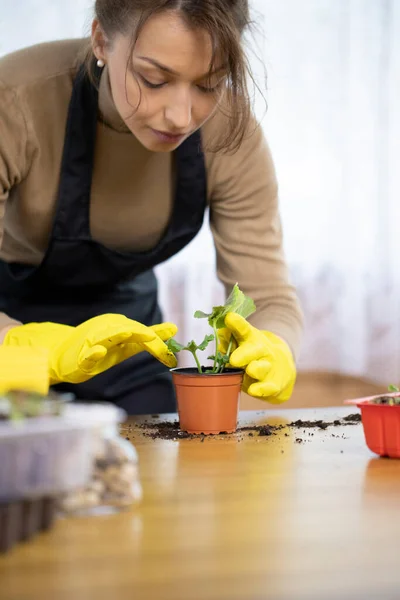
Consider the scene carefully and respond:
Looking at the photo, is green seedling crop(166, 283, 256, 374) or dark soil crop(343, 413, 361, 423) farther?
dark soil crop(343, 413, 361, 423)

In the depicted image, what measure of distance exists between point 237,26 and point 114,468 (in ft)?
2.90

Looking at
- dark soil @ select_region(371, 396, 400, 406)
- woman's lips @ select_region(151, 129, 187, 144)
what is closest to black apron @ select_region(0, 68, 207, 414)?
woman's lips @ select_region(151, 129, 187, 144)

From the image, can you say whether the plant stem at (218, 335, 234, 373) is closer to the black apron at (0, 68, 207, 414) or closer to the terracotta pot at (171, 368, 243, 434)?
the terracotta pot at (171, 368, 243, 434)

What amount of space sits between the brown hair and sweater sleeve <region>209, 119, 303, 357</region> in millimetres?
188

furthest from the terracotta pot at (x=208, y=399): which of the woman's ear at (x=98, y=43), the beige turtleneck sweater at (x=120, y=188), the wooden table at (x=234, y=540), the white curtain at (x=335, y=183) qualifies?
the white curtain at (x=335, y=183)

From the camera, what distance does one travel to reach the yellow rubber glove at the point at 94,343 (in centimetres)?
122

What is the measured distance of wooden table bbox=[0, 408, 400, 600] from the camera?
0.56 m

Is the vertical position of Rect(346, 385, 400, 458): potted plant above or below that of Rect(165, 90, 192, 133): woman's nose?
below

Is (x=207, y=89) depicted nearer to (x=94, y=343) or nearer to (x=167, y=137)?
(x=167, y=137)

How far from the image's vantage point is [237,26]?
4.29 feet

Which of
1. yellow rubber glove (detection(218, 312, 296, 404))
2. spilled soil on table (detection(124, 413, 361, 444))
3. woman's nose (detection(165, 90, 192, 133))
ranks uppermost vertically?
woman's nose (detection(165, 90, 192, 133))

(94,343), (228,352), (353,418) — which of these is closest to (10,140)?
(94,343)

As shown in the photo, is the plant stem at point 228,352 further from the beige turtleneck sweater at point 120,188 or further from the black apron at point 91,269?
the black apron at point 91,269

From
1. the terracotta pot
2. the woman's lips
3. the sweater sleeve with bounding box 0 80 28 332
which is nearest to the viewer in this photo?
the terracotta pot
